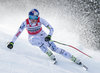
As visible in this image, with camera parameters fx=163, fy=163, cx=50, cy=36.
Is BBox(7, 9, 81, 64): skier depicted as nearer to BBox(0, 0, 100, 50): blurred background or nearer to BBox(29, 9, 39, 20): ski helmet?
BBox(29, 9, 39, 20): ski helmet

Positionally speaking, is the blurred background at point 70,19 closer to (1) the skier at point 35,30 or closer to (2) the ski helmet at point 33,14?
(1) the skier at point 35,30

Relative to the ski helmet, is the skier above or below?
below

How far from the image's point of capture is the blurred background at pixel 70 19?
12211mm

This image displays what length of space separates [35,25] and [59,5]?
1468 cm

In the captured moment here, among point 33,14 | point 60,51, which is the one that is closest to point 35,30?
point 33,14

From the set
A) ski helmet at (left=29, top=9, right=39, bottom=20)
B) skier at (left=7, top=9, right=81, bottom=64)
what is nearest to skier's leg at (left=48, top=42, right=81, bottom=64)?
skier at (left=7, top=9, right=81, bottom=64)

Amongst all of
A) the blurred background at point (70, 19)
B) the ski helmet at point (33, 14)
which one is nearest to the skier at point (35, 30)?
Result: the ski helmet at point (33, 14)

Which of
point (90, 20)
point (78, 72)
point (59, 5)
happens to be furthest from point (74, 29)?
point (78, 72)

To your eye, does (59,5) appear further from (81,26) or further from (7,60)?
(7,60)

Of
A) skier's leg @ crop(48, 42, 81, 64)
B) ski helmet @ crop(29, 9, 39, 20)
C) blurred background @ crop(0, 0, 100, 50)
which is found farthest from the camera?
blurred background @ crop(0, 0, 100, 50)

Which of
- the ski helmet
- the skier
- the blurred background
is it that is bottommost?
the skier

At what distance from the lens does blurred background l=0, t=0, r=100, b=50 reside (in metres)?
12.2

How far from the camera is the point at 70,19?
16.3m

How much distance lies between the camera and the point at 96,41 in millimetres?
12430
